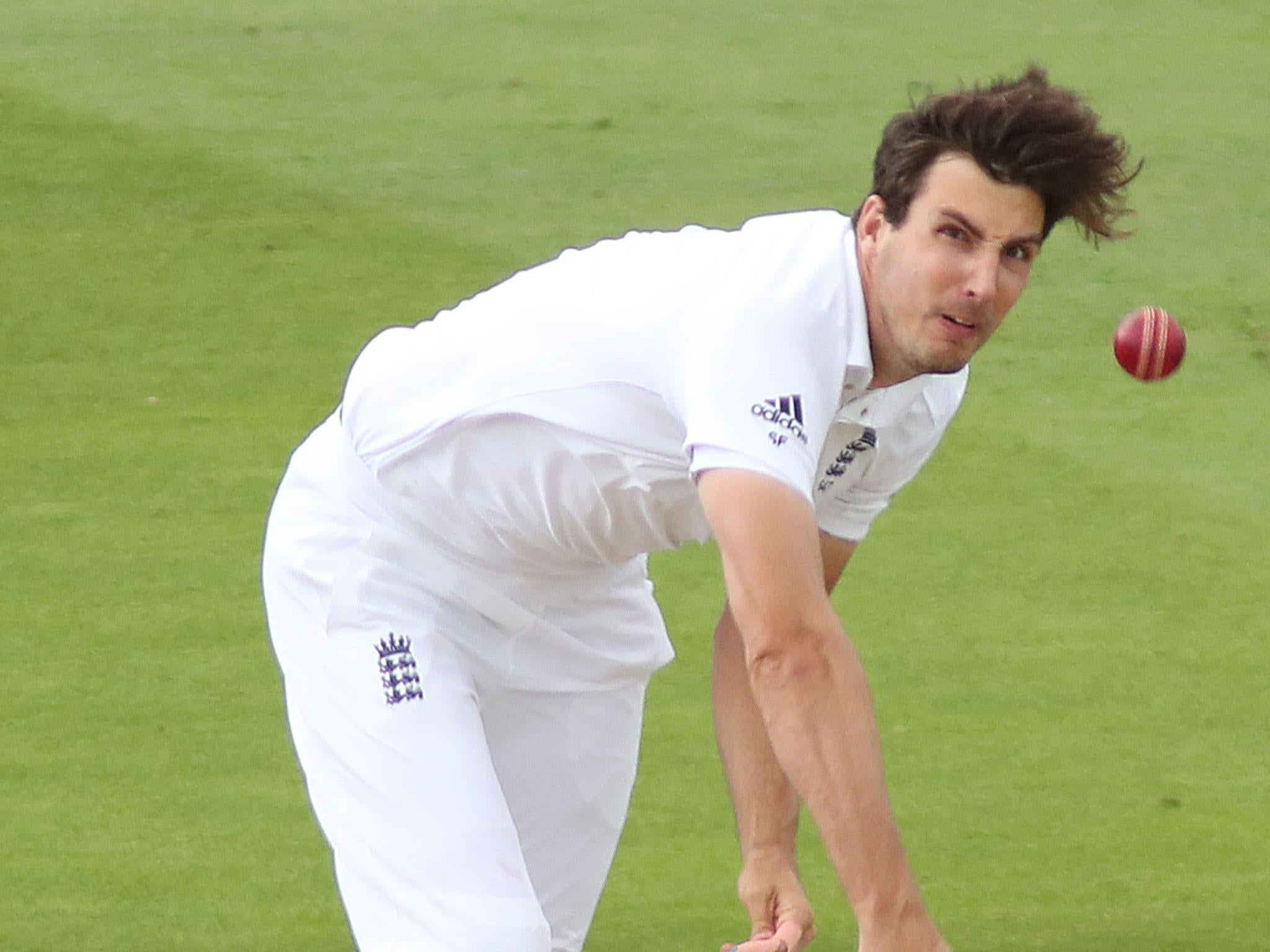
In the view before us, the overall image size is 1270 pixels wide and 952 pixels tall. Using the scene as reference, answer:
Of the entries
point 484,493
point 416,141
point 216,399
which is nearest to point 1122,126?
point 416,141

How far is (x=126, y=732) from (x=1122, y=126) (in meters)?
6.21

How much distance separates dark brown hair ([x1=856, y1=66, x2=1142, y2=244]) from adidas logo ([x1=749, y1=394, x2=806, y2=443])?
379mm

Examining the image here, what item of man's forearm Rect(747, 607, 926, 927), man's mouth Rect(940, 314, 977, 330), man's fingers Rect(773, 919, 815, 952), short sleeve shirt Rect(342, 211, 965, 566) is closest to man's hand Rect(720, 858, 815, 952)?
man's fingers Rect(773, 919, 815, 952)

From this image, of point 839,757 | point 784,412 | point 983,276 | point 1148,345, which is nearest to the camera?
point 839,757

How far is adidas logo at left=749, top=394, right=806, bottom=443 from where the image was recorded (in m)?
3.02

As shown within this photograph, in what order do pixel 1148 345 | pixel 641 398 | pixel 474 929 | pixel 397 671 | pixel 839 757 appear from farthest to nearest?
pixel 1148 345, pixel 397 671, pixel 474 929, pixel 641 398, pixel 839 757

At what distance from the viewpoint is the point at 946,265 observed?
10.6 ft

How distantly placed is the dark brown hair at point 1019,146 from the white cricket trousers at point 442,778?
1.08 m

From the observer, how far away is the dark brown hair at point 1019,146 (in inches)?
127

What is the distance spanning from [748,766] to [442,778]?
583 millimetres

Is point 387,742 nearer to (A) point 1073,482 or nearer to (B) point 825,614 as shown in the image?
(B) point 825,614

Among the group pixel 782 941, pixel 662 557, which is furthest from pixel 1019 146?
pixel 662 557

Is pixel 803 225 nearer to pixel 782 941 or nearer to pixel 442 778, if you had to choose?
pixel 442 778

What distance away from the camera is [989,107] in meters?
3.25
